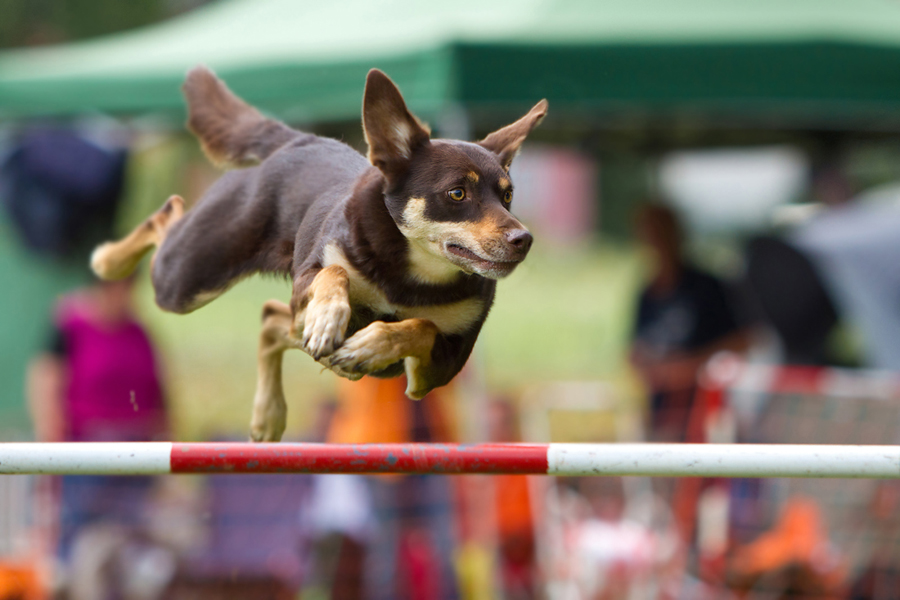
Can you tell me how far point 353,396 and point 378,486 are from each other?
0.72 metres

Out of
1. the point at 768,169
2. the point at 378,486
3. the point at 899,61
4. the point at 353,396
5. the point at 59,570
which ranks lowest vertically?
the point at 59,570

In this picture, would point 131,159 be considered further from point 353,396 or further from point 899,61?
point 899,61

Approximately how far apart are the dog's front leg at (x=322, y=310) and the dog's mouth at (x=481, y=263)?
18 cm

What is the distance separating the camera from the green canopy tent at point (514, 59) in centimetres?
428

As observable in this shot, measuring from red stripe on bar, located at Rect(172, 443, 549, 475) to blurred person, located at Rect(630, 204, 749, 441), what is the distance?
5.24 metres

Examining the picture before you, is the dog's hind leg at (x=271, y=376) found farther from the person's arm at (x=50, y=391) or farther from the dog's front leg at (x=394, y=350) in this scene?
the person's arm at (x=50, y=391)

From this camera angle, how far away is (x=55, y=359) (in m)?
6.01

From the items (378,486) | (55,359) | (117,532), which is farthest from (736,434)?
(55,359)

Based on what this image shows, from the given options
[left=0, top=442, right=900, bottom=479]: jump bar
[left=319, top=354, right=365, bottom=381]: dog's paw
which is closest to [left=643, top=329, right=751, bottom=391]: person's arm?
[left=0, top=442, right=900, bottom=479]: jump bar

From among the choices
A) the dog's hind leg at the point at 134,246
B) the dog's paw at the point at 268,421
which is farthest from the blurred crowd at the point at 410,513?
the dog's paw at the point at 268,421

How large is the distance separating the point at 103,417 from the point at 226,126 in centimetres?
403

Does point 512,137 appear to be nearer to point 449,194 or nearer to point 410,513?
point 449,194

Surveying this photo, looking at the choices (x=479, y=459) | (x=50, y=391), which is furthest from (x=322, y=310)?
(x=50, y=391)

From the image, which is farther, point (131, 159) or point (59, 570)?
point (59, 570)
